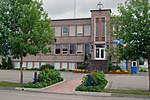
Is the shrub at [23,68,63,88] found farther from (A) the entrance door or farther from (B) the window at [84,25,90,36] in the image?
(B) the window at [84,25,90,36]

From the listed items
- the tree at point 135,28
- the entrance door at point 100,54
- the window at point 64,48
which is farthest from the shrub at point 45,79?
the window at point 64,48

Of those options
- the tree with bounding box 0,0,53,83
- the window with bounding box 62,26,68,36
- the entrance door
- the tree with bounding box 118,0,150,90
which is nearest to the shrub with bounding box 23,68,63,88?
the tree with bounding box 0,0,53,83

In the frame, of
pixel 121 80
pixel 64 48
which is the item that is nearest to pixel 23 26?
pixel 121 80

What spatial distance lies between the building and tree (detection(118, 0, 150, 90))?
2239 cm

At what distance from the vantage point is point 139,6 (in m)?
14.8

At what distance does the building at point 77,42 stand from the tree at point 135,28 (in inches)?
882

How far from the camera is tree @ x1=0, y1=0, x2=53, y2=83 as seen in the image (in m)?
17.1

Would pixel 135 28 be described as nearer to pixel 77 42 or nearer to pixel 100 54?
pixel 100 54

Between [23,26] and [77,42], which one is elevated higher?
[77,42]

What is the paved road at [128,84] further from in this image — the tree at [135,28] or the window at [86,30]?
the window at [86,30]

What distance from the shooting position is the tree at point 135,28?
14.6 m

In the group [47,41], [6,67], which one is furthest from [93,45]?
[47,41]

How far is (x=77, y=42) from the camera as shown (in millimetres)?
41125

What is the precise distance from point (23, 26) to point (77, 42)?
79.7 feet
